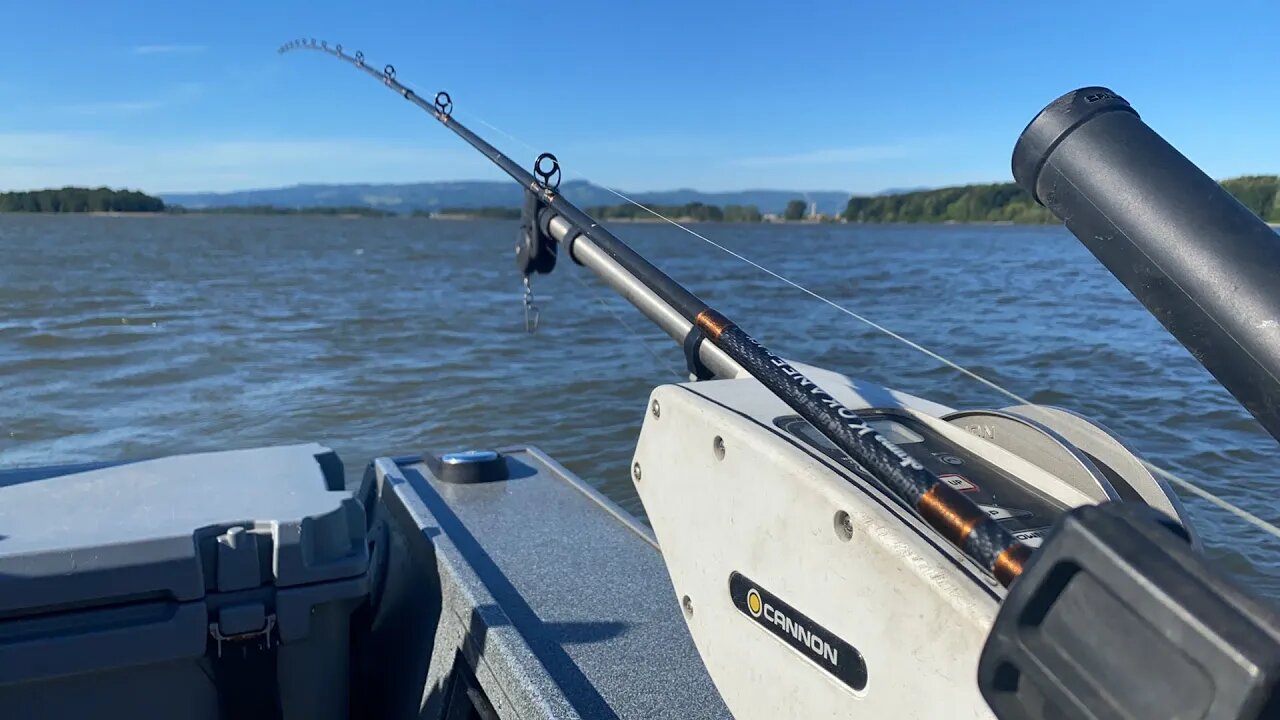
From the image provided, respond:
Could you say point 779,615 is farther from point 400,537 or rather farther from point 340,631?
point 400,537

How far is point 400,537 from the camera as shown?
2.92 metres

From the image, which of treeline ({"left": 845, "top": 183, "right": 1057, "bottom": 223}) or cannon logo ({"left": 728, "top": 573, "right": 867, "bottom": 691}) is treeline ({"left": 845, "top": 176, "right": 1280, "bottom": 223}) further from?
cannon logo ({"left": 728, "top": 573, "right": 867, "bottom": 691})

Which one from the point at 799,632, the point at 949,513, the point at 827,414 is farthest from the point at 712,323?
the point at 949,513

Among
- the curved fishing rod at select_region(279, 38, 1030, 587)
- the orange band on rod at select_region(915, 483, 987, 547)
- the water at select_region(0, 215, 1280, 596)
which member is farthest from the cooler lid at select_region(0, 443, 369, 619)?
the orange band on rod at select_region(915, 483, 987, 547)

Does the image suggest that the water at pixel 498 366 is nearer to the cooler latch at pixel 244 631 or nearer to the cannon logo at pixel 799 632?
the cooler latch at pixel 244 631

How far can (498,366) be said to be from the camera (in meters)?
10.6

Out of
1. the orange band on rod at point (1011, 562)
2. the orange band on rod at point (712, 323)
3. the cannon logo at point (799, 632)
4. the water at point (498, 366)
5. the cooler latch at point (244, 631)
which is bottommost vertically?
the water at point (498, 366)

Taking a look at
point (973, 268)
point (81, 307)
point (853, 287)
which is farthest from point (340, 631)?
point (973, 268)

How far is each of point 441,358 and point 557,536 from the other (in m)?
8.55

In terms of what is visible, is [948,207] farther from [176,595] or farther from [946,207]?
[176,595]

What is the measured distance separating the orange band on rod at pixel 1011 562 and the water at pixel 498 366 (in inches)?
77.6

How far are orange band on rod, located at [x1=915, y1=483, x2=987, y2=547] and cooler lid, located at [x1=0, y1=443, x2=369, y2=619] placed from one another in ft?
4.39

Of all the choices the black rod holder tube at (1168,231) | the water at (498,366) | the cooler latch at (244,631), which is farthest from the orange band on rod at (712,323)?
the water at (498,366)

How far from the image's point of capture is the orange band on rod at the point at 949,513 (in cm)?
102
